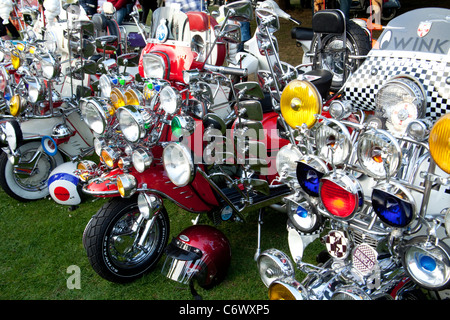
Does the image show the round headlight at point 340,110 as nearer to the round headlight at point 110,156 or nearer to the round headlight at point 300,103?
the round headlight at point 300,103

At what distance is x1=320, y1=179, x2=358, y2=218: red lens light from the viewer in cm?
170

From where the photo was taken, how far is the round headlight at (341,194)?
1.68 m

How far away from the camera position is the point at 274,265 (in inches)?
78.4

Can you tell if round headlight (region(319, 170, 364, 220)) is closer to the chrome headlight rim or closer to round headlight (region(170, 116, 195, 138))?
the chrome headlight rim

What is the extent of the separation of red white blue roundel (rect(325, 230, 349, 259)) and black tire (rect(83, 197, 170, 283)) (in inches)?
46.9

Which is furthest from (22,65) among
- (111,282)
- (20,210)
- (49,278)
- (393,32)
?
(393,32)

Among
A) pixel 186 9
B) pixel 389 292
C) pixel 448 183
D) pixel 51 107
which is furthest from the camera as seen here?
pixel 51 107

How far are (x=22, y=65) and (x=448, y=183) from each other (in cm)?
381

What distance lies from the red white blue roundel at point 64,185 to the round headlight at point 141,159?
1.43 meters

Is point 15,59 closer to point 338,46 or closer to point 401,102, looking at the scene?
point 338,46
